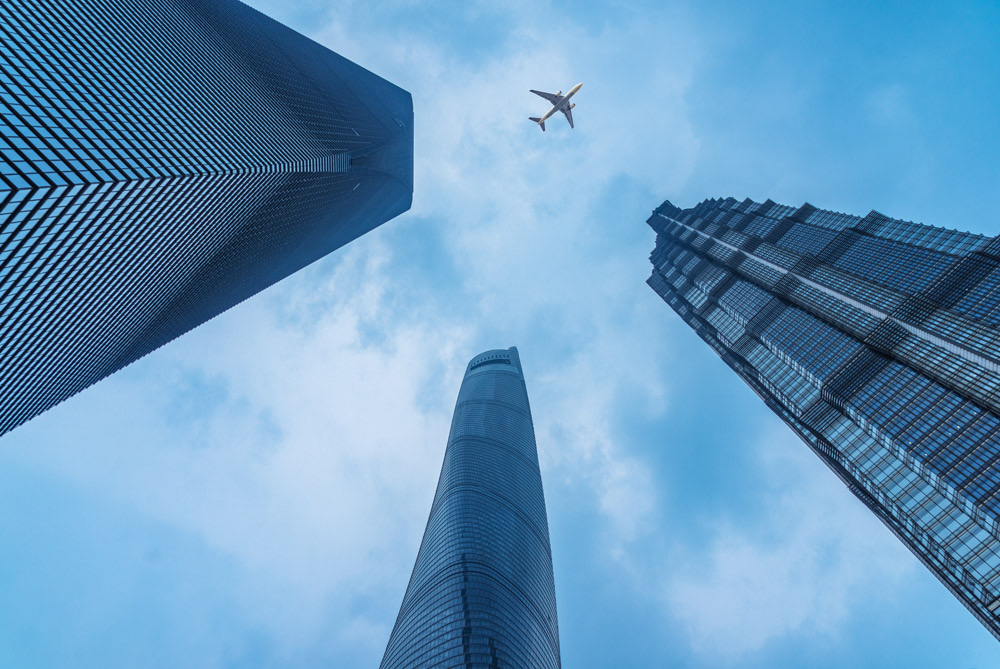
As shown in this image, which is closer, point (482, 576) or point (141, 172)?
point (141, 172)

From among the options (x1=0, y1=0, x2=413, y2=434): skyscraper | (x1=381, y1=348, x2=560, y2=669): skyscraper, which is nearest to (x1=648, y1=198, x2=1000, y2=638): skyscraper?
(x1=381, y1=348, x2=560, y2=669): skyscraper

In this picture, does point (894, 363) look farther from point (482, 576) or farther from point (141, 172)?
point (141, 172)

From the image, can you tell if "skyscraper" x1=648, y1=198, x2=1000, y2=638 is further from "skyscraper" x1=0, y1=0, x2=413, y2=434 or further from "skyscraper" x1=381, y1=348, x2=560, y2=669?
"skyscraper" x1=0, y1=0, x2=413, y2=434

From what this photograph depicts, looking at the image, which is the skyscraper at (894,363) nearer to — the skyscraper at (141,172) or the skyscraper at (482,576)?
the skyscraper at (482,576)

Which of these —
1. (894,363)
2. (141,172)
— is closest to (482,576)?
(894,363)

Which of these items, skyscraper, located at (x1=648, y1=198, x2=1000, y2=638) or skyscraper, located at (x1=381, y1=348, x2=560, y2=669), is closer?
skyscraper, located at (x1=648, y1=198, x2=1000, y2=638)

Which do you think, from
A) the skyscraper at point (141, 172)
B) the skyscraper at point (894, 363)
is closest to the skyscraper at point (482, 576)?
the skyscraper at point (894, 363)
